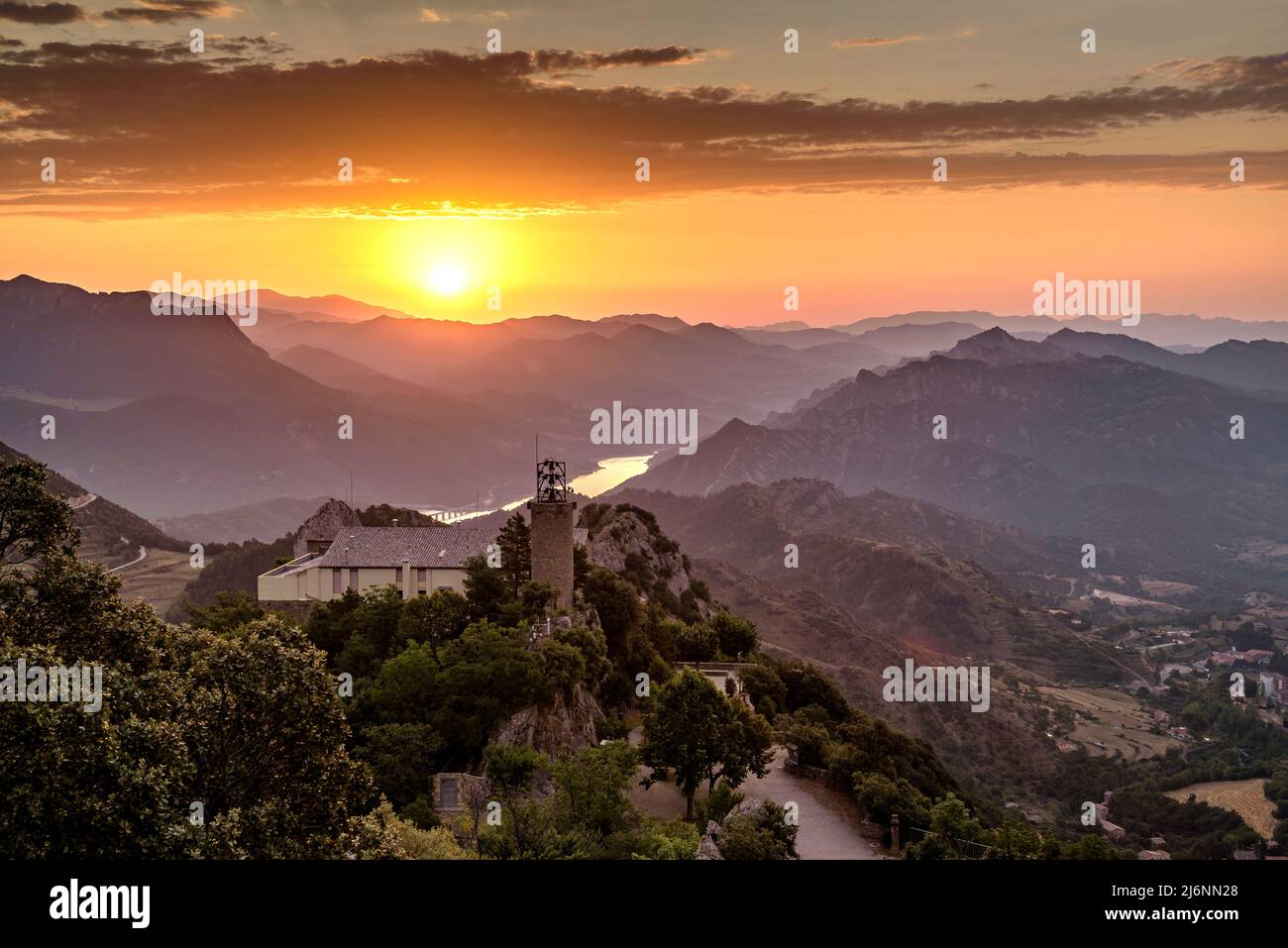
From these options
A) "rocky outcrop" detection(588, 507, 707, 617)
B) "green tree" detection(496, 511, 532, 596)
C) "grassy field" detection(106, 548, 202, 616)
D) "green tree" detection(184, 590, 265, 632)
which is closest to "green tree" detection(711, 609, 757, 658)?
"green tree" detection(496, 511, 532, 596)

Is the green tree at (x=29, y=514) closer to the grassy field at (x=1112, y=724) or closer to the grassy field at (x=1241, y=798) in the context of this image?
the grassy field at (x=1241, y=798)

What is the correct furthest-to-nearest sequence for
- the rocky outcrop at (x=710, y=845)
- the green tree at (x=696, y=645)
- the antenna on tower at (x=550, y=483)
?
the green tree at (x=696, y=645) < the antenna on tower at (x=550, y=483) < the rocky outcrop at (x=710, y=845)

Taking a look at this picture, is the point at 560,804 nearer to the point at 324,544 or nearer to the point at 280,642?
the point at 280,642

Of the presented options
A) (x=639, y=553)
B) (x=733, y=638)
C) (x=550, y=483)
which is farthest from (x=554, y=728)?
(x=639, y=553)

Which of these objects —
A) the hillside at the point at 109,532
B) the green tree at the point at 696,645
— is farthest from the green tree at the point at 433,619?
the hillside at the point at 109,532

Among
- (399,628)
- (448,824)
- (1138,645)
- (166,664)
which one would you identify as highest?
(166,664)
